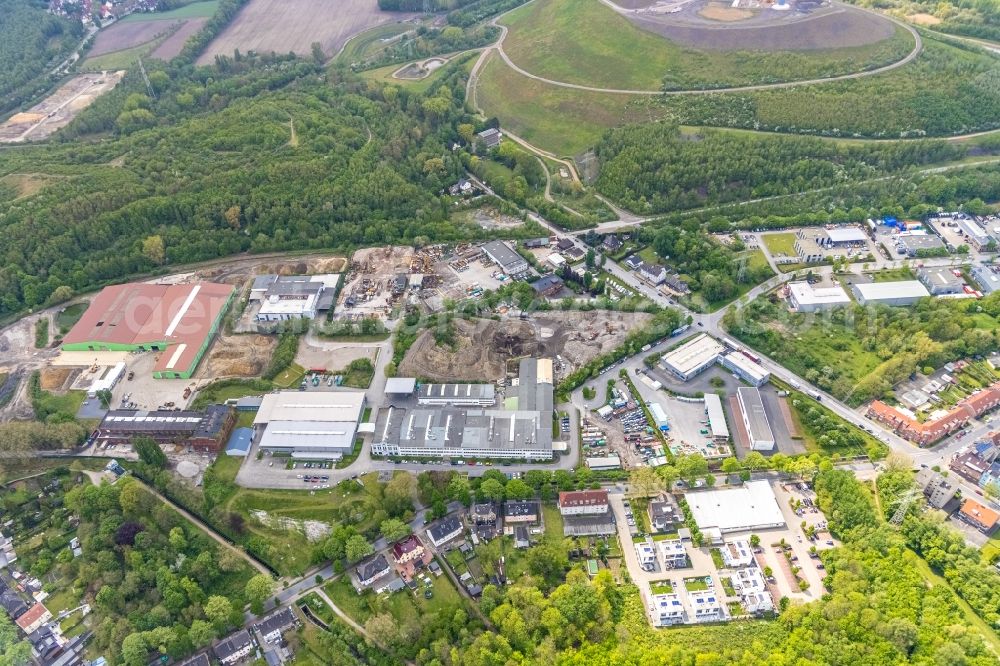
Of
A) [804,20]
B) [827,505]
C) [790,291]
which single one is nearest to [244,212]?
[790,291]

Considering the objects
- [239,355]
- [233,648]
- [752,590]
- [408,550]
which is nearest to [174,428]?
[239,355]

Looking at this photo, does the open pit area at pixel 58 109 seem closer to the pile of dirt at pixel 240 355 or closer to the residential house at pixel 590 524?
the pile of dirt at pixel 240 355

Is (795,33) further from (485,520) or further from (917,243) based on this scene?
(485,520)

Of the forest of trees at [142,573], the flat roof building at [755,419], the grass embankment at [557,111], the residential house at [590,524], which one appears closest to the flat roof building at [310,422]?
the forest of trees at [142,573]

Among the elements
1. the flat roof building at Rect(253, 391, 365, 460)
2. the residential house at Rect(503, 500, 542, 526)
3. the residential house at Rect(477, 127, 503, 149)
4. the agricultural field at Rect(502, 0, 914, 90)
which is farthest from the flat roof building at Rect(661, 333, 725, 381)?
the agricultural field at Rect(502, 0, 914, 90)

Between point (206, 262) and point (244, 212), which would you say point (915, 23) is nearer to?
point (244, 212)
